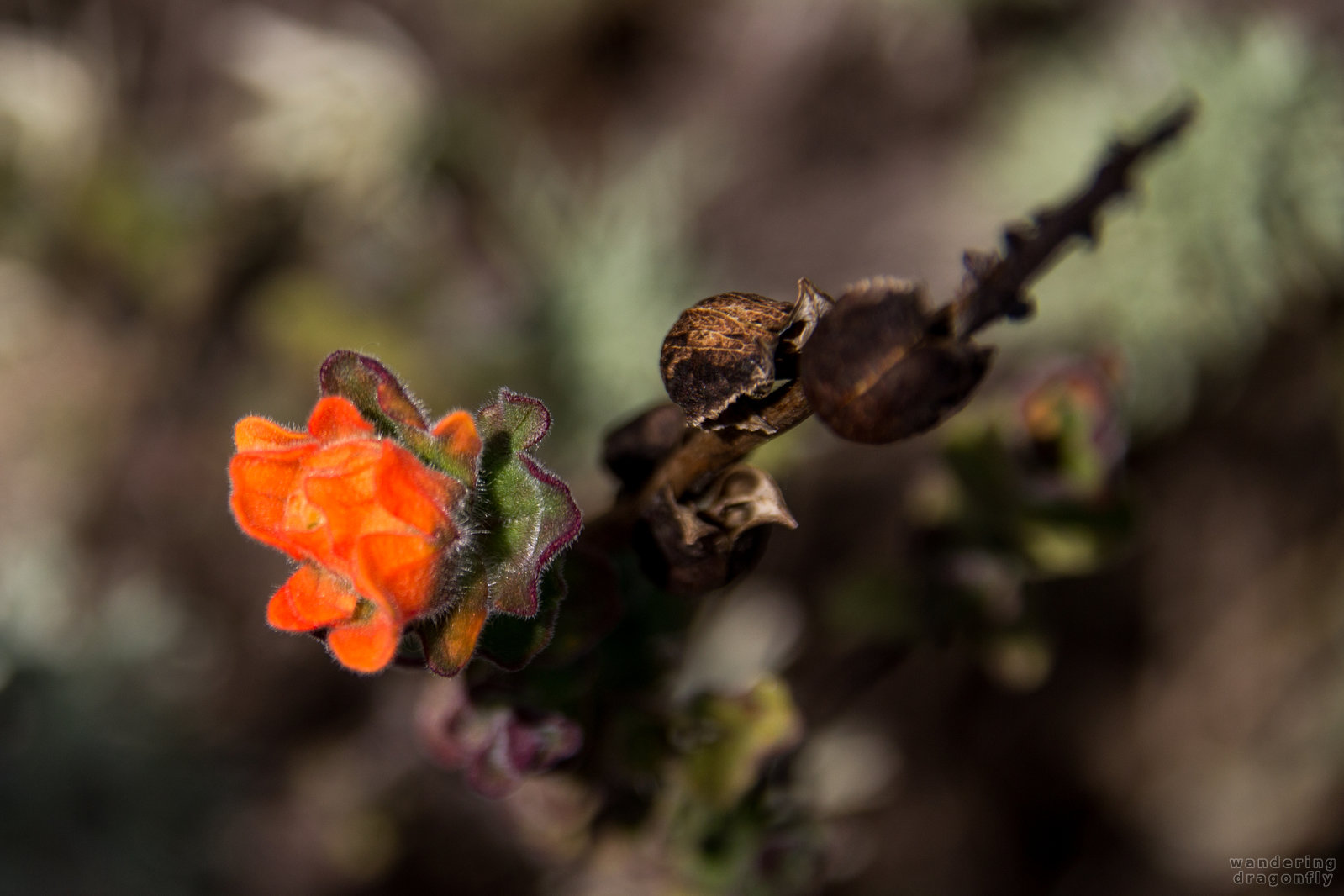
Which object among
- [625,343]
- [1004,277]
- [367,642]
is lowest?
[367,642]

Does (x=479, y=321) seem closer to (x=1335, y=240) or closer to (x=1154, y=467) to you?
(x=1154, y=467)

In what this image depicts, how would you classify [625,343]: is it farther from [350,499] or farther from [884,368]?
[884,368]

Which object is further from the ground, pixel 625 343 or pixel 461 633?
pixel 625 343

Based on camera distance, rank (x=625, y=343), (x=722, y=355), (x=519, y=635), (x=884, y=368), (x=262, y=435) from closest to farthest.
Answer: (x=884, y=368)
(x=722, y=355)
(x=262, y=435)
(x=519, y=635)
(x=625, y=343)

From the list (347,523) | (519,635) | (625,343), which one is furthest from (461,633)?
(625,343)

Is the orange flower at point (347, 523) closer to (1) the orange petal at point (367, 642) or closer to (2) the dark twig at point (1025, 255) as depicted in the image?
(1) the orange petal at point (367, 642)

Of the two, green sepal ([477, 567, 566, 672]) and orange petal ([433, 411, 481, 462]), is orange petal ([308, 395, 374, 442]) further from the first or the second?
green sepal ([477, 567, 566, 672])

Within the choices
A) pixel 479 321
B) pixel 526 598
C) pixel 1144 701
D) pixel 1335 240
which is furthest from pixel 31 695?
pixel 1335 240

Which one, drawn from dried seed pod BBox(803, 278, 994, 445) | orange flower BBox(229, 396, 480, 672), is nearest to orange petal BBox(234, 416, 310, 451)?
orange flower BBox(229, 396, 480, 672)
